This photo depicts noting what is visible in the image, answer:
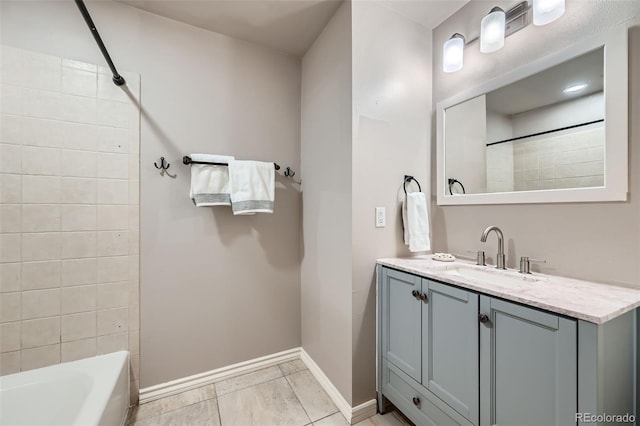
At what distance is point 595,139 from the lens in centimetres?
110

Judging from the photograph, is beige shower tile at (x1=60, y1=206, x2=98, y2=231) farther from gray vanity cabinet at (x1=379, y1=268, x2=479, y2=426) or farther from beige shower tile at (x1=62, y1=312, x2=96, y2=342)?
gray vanity cabinet at (x1=379, y1=268, x2=479, y2=426)

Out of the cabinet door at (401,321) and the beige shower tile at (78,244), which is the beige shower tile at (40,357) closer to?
the beige shower tile at (78,244)

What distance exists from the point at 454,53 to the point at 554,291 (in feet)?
4.70

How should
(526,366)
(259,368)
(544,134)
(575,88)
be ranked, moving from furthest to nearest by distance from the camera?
(259,368) → (544,134) → (575,88) → (526,366)

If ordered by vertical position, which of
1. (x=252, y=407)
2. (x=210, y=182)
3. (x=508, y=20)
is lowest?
(x=252, y=407)

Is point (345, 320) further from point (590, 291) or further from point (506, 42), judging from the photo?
point (506, 42)

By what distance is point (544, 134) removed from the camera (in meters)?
1.27

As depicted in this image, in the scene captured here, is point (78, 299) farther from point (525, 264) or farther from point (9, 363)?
point (525, 264)

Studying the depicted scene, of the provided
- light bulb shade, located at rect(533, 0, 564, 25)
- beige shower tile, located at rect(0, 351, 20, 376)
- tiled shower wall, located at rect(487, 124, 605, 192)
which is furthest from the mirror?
beige shower tile, located at rect(0, 351, 20, 376)

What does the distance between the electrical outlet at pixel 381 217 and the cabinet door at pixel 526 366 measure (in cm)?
67

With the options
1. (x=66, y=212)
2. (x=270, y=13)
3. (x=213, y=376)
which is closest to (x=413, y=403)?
(x=213, y=376)

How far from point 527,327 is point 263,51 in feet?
7.58

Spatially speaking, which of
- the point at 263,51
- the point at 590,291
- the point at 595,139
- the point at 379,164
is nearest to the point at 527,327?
the point at 590,291

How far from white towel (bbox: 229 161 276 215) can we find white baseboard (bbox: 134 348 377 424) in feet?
3.85
